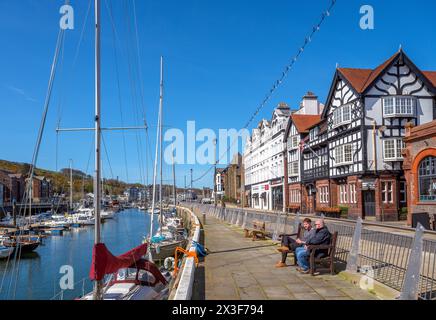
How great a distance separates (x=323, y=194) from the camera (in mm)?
45500

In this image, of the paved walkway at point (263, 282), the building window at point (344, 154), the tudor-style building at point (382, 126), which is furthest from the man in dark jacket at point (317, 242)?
the building window at point (344, 154)

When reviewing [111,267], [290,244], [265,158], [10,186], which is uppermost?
[265,158]

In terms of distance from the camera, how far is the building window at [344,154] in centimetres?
3858

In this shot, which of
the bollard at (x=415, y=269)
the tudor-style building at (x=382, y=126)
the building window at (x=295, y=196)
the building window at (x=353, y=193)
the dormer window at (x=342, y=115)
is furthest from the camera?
the building window at (x=295, y=196)

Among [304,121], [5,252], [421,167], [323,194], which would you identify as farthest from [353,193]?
[5,252]

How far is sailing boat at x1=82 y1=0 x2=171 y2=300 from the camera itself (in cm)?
906

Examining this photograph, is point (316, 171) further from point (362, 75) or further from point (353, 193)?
point (362, 75)

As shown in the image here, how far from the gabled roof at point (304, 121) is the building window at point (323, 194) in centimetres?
941

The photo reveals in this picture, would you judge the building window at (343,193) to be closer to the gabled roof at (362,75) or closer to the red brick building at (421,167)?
the gabled roof at (362,75)

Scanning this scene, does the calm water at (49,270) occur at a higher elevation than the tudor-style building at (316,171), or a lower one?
lower

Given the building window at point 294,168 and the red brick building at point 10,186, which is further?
the red brick building at point 10,186

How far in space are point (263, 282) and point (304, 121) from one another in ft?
157
